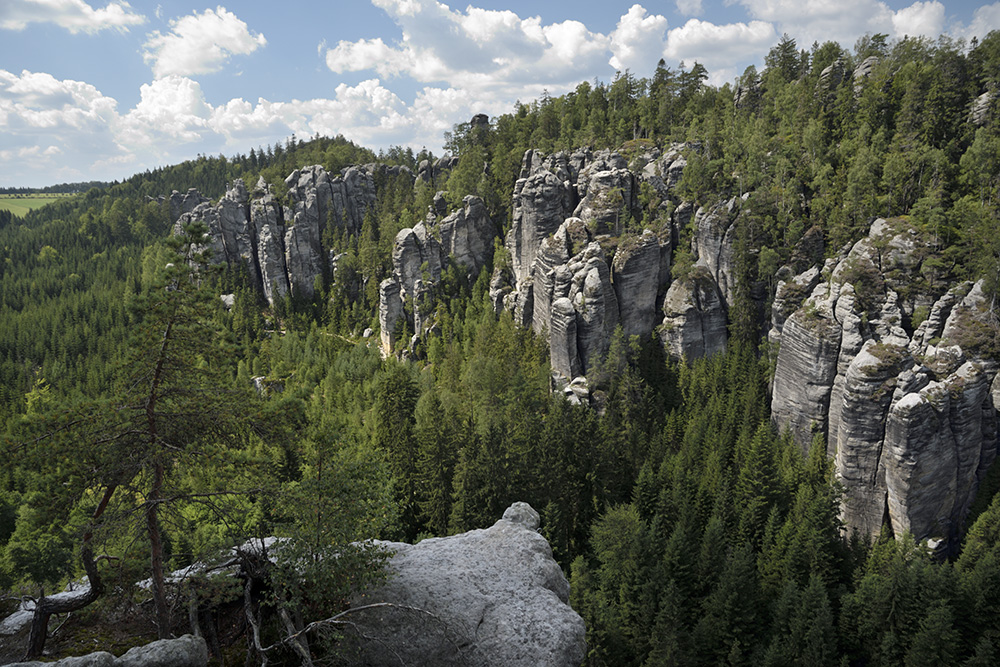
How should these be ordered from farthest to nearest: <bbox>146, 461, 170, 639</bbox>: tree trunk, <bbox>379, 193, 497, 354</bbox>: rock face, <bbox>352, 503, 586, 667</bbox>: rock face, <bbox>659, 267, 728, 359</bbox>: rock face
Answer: <bbox>379, 193, 497, 354</bbox>: rock face
<bbox>659, 267, 728, 359</bbox>: rock face
<bbox>352, 503, 586, 667</bbox>: rock face
<bbox>146, 461, 170, 639</bbox>: tree trunk

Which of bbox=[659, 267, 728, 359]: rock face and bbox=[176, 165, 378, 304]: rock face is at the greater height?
bbox=[176, 165, 378, 304]: rock face

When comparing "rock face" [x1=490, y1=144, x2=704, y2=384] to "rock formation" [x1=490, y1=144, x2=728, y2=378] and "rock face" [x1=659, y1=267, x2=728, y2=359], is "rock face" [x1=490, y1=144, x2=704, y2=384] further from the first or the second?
"rock face" [x1=659, y1=267, x2=728, y2=359]

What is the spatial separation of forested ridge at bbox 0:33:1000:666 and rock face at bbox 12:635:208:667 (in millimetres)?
1666

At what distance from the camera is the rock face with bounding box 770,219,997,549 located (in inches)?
1510

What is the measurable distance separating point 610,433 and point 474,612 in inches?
1283

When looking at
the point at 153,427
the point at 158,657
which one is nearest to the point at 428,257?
the point at 153,427

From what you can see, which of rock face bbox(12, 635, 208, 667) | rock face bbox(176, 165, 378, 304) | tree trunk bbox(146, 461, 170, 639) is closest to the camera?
rock face bbox(12, 635, 208, 667)

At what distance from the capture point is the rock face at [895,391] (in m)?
38.3

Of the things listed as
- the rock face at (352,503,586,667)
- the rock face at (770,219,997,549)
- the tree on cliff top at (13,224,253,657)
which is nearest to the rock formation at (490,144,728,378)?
the rock face at (770,219,997,549)

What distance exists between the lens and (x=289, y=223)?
326 feet

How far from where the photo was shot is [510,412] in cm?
4562

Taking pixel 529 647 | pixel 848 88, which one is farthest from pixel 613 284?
pixel 529 647

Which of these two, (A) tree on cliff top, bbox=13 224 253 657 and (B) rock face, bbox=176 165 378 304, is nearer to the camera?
(A) tree on cliff top, bbox=13 224 253 657

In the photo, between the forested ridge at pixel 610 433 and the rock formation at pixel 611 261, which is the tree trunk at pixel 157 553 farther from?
the rock formation at pixel 611 261
